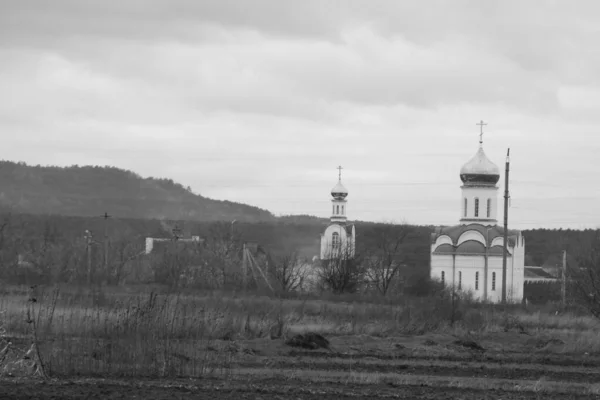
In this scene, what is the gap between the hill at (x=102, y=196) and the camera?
121 meters

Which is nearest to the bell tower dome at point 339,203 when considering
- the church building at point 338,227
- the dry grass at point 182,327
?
the church building at point 338,227

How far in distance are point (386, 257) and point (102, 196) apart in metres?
59.8

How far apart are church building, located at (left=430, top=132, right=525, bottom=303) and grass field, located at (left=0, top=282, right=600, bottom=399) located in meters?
42.2

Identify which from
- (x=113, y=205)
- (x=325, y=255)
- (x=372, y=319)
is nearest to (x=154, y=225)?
(x=113, y=205)

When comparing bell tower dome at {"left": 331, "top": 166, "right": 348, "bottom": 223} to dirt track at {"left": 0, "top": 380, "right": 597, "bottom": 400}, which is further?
bell tower dome at {"left": 331, "top": 166, "right": 348, "bottom": 223}

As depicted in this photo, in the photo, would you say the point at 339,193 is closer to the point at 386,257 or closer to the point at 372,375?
the point at 386,257

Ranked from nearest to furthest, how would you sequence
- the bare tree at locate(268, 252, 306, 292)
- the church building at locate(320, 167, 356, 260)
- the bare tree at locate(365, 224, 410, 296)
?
the bare tree at locate(268, 252, 306, 292) < the bare tree at locate(365, 224, 410, 296) < the church building at locate(320, 167, 356, 260)

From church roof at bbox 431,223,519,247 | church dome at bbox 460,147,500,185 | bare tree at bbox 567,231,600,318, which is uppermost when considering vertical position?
church dome at bbox 460,147,500,185

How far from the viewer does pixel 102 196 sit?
128 m

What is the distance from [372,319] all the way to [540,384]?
14.4 metres

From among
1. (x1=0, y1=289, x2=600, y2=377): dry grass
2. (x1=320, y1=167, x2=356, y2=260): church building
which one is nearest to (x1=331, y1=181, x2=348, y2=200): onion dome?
(x1=320, y1=167, x2=356, y2=260): church building

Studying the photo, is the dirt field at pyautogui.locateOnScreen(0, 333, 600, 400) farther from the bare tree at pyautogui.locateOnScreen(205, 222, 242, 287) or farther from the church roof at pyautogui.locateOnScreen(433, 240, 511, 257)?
the church roof at pyautogui.locateOnScreen(433, 240, 511, 257)

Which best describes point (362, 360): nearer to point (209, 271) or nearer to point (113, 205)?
point (209, 271)

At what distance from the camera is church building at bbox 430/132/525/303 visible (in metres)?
71.2
